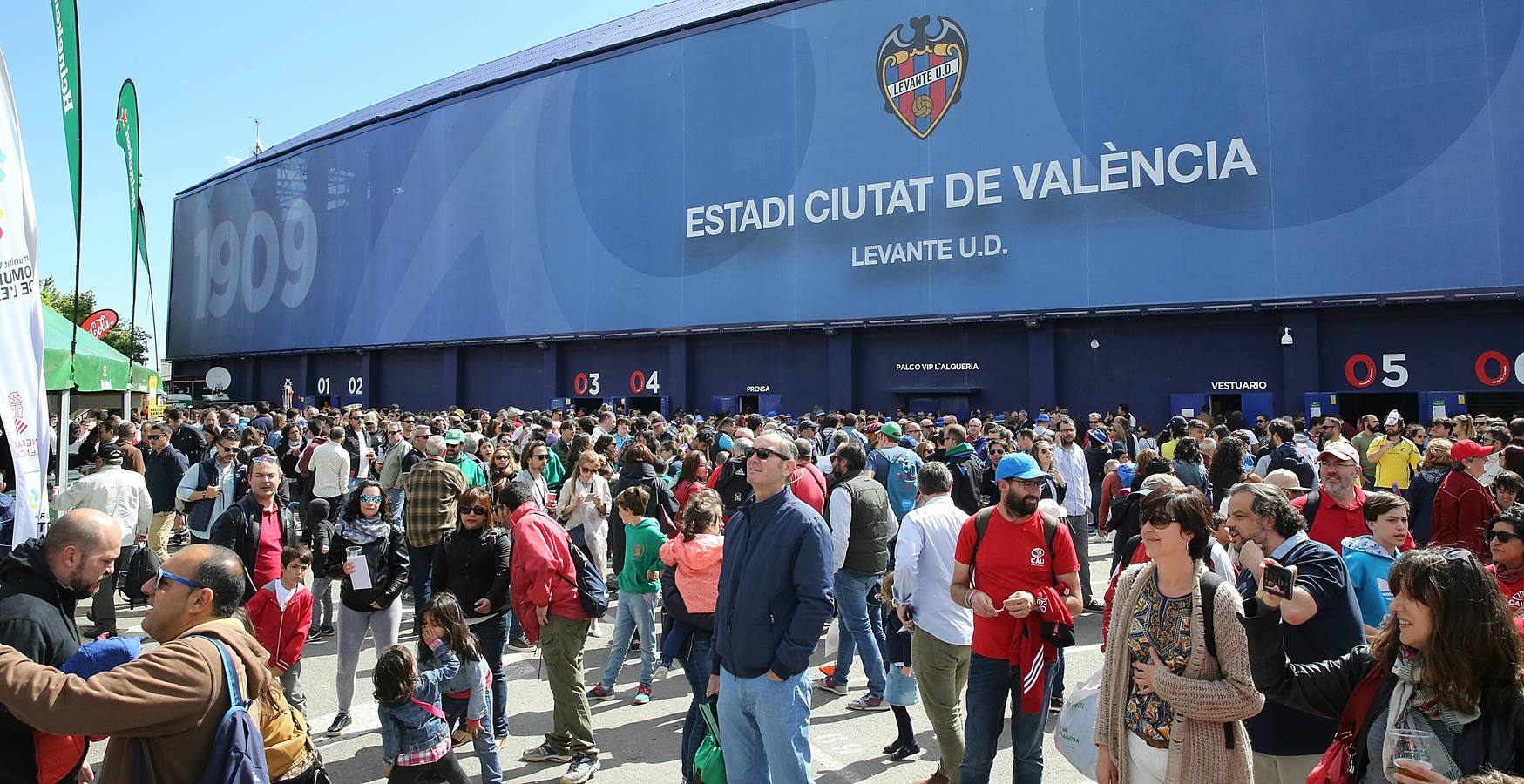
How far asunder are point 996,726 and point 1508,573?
7.31 ft

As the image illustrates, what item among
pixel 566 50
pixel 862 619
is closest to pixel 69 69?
pixel 862 619

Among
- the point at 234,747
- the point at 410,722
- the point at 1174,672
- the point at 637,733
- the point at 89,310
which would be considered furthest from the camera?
the point at 89,310

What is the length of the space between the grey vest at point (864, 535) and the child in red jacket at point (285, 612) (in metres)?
3.39

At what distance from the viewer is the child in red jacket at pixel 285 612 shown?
5.55 meters

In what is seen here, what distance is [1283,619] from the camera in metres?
3.08

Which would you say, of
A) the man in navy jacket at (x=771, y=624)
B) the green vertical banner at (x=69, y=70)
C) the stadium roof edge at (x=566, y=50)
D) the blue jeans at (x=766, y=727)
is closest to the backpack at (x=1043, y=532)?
the man in navy jacket at (x=771, y=624)

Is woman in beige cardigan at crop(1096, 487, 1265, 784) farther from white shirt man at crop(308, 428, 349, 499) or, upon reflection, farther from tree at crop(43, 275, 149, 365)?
tree at crop(43, 275, 149, 365)

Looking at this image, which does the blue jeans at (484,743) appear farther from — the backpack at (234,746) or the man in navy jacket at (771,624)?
the backpack at (234,746)

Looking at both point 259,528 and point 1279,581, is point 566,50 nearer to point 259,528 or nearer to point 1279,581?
point 259,528

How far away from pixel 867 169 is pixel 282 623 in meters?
21.3

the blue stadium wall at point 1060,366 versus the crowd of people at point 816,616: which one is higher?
the blue stadium wall at point 1060,366

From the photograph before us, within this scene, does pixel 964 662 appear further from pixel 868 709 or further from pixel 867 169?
pixel 867 169

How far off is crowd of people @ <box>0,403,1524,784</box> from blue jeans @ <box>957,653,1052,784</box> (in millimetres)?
13

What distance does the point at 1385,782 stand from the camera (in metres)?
2.57
